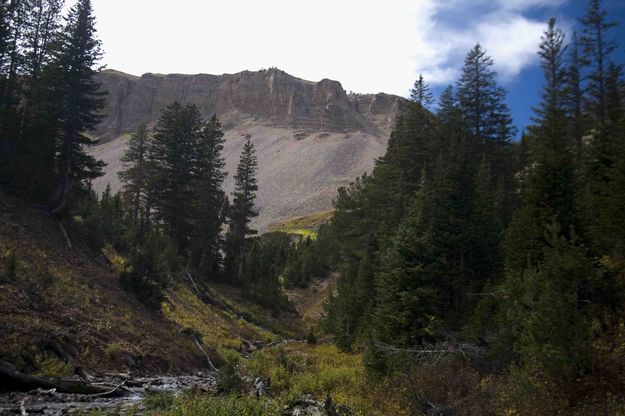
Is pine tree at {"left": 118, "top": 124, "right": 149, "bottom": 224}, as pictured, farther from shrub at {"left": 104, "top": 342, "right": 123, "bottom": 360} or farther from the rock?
the rock

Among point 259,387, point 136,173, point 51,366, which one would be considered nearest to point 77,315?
point 51,366

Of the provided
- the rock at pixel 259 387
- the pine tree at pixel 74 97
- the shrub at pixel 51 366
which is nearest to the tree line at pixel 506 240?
the rock at pixel 259 387

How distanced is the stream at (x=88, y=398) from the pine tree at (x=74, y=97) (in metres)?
16.1

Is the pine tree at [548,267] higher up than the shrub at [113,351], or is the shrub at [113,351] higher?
the pine tree at [548,267]

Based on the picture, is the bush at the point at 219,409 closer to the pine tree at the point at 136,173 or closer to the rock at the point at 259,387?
the rock at the point at 259,387

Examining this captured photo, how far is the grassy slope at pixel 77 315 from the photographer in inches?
515

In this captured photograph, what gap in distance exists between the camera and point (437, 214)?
2080 cm

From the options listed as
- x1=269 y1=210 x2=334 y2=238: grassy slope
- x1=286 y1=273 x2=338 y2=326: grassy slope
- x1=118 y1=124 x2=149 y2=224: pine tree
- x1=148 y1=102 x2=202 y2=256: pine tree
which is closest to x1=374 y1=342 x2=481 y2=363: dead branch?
x1=148 y1=102 x2=202 y2=256: pine tree

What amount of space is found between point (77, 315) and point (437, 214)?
15.3 meters

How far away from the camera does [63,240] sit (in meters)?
23.6

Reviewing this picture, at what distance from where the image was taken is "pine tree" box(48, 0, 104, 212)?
2647 cm

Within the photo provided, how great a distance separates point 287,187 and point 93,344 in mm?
134993

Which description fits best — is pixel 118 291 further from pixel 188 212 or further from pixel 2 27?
pixel 188 212

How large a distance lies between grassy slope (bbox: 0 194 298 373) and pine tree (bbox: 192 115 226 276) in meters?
14.1
